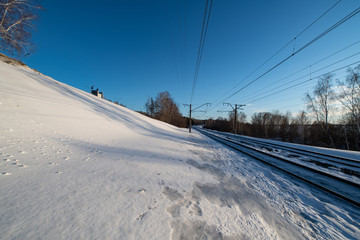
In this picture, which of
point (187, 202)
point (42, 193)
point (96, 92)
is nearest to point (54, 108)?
point (42, 193)

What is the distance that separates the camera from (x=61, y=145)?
4.46 meters

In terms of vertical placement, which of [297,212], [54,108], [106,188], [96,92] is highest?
[96,92]

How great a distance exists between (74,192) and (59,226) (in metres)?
0.85

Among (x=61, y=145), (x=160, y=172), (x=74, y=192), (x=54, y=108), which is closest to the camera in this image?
(x=74, y=192)

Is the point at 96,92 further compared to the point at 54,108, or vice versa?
the point at 96,92

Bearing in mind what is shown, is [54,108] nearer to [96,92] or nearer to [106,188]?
[106,188]

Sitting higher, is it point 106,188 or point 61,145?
point 61,145

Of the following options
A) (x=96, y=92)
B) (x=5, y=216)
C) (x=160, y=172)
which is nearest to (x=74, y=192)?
(x=5, y=216)

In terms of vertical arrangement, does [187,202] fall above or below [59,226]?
below

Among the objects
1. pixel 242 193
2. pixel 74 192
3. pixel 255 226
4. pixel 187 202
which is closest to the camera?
pixel 255 226

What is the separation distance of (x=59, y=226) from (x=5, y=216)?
31.2 inches

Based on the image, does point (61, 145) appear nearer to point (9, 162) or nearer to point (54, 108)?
point (9, 162)

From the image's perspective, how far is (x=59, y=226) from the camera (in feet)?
5.15

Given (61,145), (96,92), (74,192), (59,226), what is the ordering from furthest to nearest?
1. (96,92)
2. (61,145)
3. (74,192)
4. (59,226)
